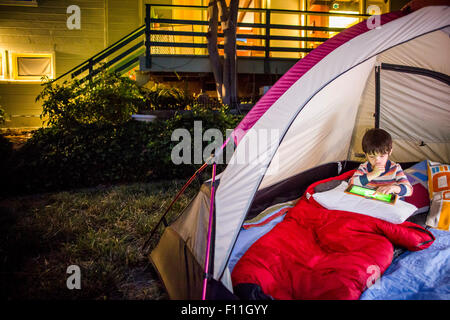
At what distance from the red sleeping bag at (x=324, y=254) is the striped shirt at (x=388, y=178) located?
360mm

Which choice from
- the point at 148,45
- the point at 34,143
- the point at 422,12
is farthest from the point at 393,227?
the point at 148,45

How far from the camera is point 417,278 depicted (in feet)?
5.97

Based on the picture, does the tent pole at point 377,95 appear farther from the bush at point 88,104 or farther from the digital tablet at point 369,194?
the bush at point 88,104

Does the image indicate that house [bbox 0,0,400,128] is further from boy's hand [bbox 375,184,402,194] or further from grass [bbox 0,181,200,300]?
boy's hand [bbox 375,184,402,194]

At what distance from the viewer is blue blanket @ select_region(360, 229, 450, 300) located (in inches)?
65.8

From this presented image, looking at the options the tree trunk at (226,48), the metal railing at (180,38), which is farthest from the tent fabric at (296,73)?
the metal railing at (180,38)

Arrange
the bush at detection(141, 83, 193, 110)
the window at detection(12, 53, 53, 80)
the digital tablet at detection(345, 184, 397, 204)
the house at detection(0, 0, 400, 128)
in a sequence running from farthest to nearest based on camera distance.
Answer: the window at detection(12, 53, 53, 80) < the house at detection(0, 0, 400, 128) < the bush at detection(141, 83, 193, 110) < the digital tablet at detection(345, 184, 397, 204)

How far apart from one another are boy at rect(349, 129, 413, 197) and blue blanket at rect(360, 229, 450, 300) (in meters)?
0.47

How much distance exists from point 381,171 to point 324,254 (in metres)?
0.96

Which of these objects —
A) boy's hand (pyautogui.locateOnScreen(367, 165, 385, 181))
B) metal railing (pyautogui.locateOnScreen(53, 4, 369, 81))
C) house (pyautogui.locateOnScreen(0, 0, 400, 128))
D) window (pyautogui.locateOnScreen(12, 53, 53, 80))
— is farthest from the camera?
window (pyautogui.locateOnScreen(12, 53, 53, 80))
